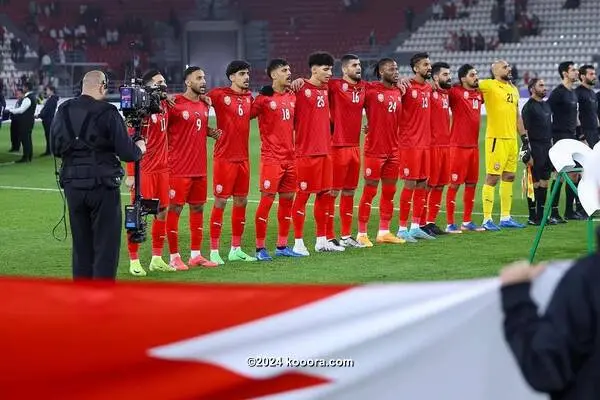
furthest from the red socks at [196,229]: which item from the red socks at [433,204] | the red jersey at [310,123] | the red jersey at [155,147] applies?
the red socks at [433,204]

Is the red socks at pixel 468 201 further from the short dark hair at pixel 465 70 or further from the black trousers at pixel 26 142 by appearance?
the black trousers at pixel 26 142

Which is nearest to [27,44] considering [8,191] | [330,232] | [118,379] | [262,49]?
[262,49]

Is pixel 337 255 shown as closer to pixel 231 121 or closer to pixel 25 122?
pixel 231 121

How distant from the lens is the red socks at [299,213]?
12.5m

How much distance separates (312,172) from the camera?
12.5 m

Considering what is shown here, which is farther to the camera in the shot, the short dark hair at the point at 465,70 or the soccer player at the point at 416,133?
the short dark hair at the point at 465,70

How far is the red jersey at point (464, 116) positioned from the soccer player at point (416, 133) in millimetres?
523

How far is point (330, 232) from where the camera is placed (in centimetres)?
1303

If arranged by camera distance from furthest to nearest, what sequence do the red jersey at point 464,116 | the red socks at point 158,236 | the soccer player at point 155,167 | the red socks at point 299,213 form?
the red jersey at point 464,116 → the red socks at point 299,213 → the red socks at point 158,236 → the soccer player at point 155,167

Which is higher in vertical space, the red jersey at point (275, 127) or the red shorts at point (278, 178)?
the red jersey at point (275, 127)

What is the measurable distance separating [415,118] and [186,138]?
2924 millimetres

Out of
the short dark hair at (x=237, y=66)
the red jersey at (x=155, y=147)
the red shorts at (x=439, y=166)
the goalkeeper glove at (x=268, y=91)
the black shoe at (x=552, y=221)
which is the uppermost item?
the short dark hair at (x=237, y=66)

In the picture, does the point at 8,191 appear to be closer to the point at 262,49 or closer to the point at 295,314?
the point at 295,314

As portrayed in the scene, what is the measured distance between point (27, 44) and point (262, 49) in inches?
342
